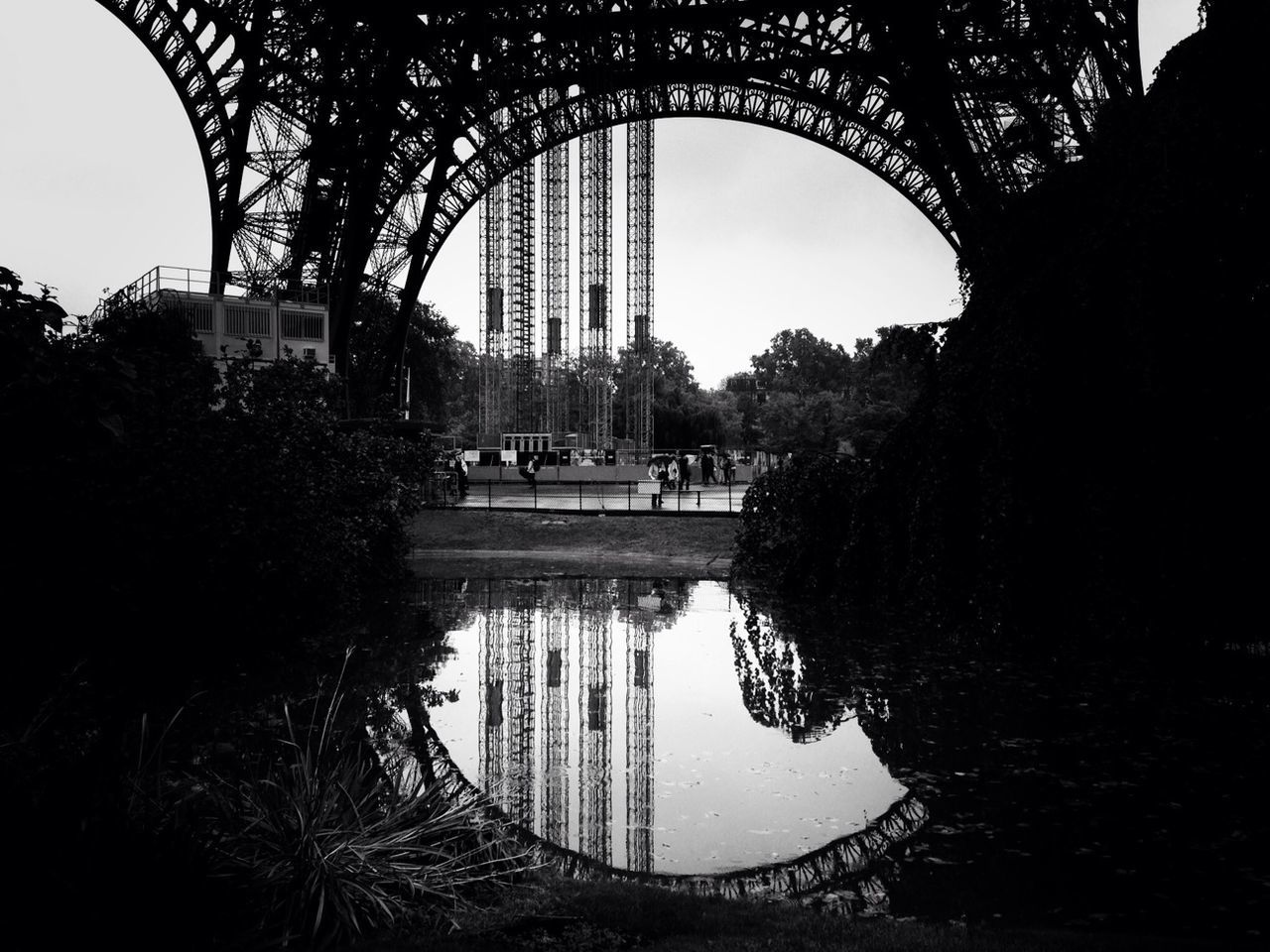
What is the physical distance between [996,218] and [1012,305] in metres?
1.92

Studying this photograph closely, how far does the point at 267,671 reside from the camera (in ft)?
33.8

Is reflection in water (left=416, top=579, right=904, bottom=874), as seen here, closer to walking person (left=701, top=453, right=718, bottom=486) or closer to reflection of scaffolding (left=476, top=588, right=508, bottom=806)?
reflection of scaffolding (left=476, top=588, right=508, bottom=806)

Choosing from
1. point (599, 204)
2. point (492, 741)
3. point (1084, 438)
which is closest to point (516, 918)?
point (492, 741)

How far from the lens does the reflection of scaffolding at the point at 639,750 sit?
5.89 m

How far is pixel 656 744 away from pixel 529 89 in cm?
2986

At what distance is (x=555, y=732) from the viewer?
8398 mm

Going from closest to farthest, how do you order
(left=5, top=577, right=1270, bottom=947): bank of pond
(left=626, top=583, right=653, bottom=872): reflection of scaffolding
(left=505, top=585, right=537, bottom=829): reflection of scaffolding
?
(left=5, top=577, right=1270, bottom=947): bank of pond → (left=626, top=583, right=653, bottom=872): reflection of scaffolding → (left=505, top=585, right=537, bottom=829): reflection of scaffolding

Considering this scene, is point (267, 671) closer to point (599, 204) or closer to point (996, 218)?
point (996, 218)

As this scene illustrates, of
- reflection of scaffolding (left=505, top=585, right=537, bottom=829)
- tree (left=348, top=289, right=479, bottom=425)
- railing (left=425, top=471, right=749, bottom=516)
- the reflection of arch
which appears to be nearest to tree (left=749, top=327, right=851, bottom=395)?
tree (left=348, top=289, right=479, bottom=425)

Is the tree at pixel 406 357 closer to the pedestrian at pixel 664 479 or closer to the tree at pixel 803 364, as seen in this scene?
the pedestrian at pixel 664 479

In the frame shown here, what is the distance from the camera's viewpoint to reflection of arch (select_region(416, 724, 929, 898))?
208 inches

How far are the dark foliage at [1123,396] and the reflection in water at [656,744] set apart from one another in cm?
233

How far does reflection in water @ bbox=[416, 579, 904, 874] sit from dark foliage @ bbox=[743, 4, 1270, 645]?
7.63 feet

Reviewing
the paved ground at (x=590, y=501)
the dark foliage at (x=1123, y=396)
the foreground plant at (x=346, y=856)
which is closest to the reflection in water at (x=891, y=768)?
the foreground plant at (x=346, y=856)
